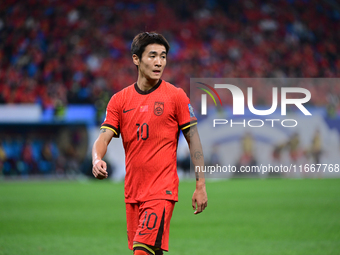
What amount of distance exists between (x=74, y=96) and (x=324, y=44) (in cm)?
1564

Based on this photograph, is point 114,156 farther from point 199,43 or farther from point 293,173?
point 199,43

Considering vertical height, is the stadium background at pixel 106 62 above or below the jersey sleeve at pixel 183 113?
above

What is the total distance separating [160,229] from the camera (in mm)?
3477

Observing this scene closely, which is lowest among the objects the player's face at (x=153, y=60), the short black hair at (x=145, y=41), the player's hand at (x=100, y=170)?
the player's hand at (x=100, y=170)

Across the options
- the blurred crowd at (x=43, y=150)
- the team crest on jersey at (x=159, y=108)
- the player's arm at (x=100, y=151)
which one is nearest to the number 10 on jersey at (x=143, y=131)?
the team crest on jersey at (x=159, y=108)

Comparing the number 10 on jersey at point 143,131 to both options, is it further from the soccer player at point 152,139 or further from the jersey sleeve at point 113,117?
the jersey sleeve at point 113,117

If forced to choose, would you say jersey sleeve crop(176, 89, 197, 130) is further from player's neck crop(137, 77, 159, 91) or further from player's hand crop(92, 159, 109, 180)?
player's hand crop(92, 159, 109, 180)

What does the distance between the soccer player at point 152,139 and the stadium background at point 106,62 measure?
34.8ft

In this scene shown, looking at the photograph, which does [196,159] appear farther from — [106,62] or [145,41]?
[106,62]

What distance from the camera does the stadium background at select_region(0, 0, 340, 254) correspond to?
2097cm

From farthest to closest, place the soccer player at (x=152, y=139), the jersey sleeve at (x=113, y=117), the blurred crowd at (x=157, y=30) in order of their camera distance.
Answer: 1. the blurred crowd at (x=157, y=30)
2. the jersey sleeve at (x=113, y=117)
3. the soccer player at (x=152, y=139)

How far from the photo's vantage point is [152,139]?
3619mm

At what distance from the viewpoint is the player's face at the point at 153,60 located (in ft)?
12.0

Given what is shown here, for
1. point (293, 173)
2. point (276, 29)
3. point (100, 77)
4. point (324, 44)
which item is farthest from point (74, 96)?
point (324, 44)
